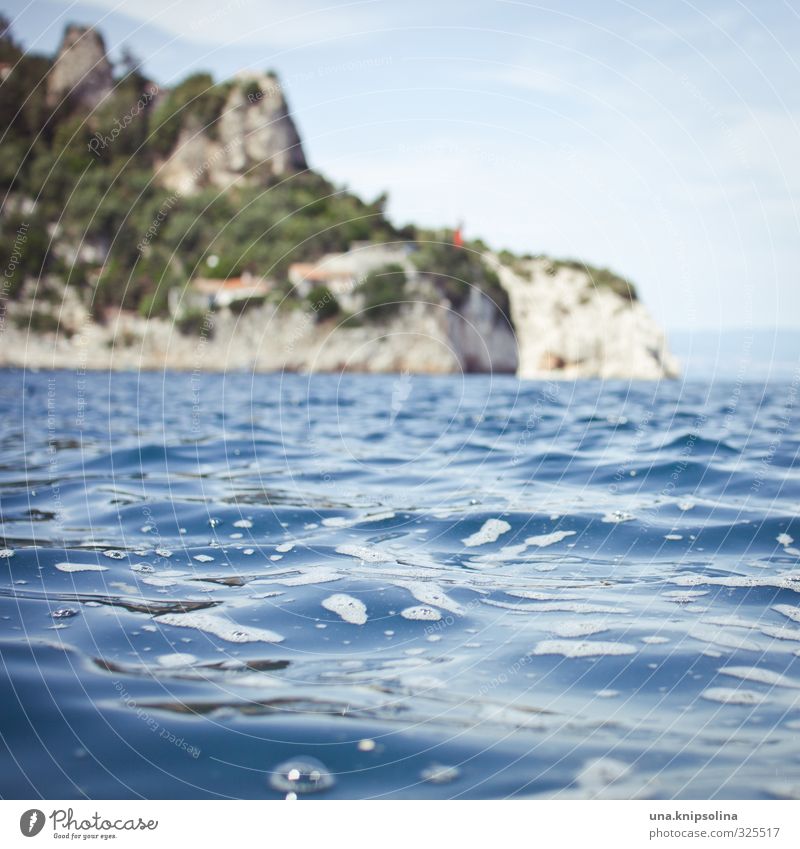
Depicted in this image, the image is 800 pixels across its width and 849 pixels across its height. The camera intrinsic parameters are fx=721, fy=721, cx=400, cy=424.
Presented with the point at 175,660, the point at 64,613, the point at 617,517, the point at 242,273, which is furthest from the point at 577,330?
the point at 175,660

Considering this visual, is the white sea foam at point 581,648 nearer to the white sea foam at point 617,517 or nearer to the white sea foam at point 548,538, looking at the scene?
the white sea foam at point 548,538

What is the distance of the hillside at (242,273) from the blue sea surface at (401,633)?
4842cm

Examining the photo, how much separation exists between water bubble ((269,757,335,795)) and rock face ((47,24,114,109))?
96960 millimetres

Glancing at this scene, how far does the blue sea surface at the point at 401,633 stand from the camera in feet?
8.51

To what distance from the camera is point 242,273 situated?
67.4m

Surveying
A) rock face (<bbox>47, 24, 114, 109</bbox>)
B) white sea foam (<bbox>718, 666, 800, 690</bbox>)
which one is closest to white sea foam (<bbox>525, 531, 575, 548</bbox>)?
white sea foam (<bbox>718, 666, 800, 690</bbox>)

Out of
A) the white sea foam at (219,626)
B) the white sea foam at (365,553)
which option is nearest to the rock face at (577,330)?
the white sea foam at (365,553)

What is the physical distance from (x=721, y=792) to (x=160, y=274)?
68.7 m

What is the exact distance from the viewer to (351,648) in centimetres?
353

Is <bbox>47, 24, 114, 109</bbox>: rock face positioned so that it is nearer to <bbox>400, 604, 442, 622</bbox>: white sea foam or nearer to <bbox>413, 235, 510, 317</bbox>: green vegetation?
<bbox>413, 235, 510, 317</bbox>: green vegetation

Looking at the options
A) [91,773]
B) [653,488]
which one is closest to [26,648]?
[91,773]

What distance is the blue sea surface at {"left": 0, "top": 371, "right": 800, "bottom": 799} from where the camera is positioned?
2594 millimetres

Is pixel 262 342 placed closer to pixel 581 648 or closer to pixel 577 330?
pixel 577 330
